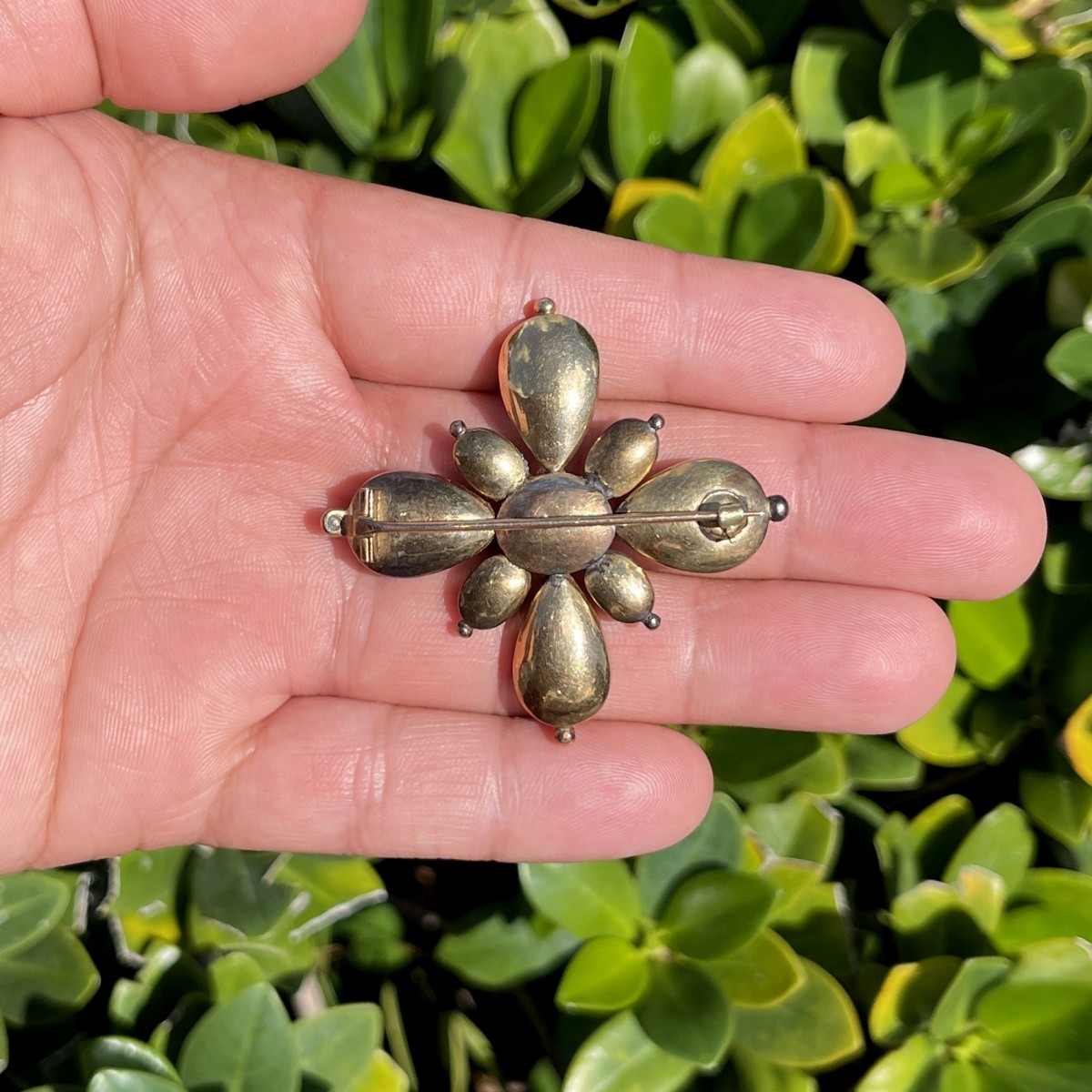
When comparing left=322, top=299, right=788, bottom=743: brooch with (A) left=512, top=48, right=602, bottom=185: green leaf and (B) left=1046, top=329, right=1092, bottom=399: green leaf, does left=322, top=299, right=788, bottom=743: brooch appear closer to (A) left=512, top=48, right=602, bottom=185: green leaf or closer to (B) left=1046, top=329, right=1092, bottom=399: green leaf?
(A) left=512, top=48, right=602, bottom=185: green leaf

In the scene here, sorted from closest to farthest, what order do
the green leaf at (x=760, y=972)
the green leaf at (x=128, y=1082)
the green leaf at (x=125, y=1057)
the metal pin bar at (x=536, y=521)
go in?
the green leaf at (x=128, y=1082) < the green leaf at (x=125, y=1057) < the green leaf at (x=760, y=972) < the metal pin bar at (x=536, y=521)

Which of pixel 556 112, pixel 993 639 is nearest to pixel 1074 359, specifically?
pixel 993 639

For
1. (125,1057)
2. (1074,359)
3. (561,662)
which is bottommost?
(125,1057)

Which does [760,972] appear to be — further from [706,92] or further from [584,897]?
[706,92]

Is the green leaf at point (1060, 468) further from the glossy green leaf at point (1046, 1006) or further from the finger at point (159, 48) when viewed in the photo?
the finger at point (159, 48)

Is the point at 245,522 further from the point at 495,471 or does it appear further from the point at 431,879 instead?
the point at 431,879

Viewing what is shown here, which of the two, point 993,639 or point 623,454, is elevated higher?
point 623,454

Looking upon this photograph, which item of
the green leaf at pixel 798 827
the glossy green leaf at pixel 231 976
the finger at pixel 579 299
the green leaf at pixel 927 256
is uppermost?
the green leaf at pixel 927 256

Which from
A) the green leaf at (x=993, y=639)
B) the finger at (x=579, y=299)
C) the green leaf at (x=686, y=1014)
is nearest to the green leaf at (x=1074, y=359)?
the finger at (x=579, y=299)
